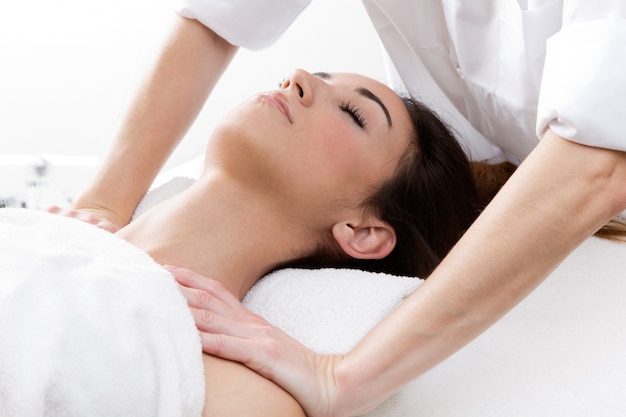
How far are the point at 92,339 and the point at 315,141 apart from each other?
1.86 feet

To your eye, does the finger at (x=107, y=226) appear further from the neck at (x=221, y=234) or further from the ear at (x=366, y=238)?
the ear at (x=366, y=238)

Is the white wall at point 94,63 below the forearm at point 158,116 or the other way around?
below

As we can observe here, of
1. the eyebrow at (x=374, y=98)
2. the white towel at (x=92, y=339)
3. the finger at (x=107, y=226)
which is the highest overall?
the eyebrow at (x=374, y=98)

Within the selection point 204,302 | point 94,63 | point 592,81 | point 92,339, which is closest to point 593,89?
point 592,81

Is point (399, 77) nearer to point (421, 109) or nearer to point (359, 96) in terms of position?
point (421, 109)

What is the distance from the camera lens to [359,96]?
158 cm

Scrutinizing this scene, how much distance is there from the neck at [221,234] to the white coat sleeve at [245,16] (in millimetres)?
398

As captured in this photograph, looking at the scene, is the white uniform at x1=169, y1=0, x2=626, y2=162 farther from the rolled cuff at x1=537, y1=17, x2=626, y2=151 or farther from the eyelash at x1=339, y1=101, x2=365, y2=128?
the eyelash at x1=339, y1=101, x2=365, y2=128

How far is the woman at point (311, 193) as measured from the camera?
55.7 inches

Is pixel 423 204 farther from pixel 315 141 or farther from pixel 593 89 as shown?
pixel 593 89

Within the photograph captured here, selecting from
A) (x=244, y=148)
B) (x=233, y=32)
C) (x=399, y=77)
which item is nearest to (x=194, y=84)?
(x=233, y=32)

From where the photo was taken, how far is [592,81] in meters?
1.17

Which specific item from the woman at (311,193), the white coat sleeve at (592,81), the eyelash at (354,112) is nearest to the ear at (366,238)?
the woman at (311,193)

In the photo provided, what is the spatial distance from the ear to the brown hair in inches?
0.8
